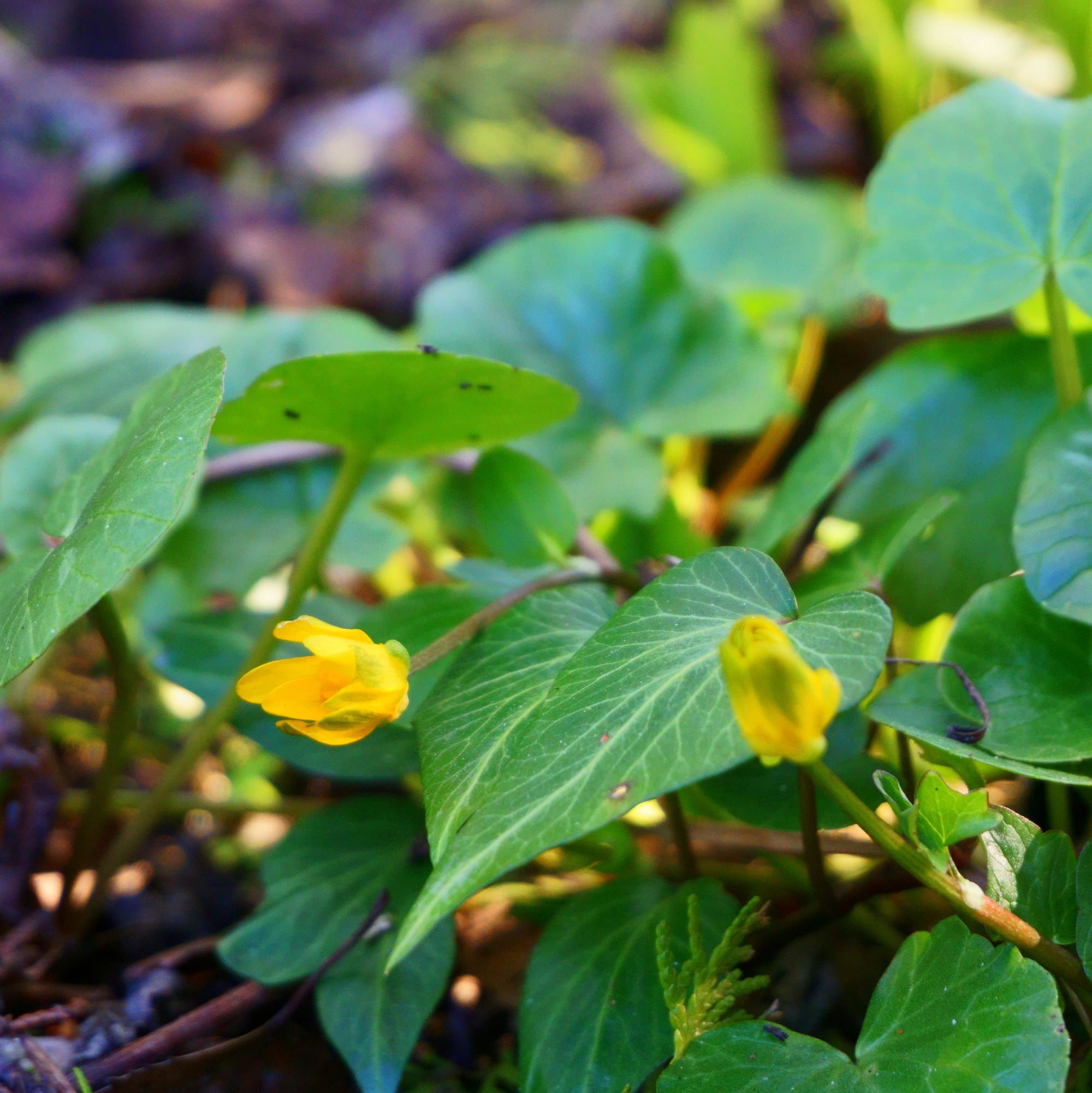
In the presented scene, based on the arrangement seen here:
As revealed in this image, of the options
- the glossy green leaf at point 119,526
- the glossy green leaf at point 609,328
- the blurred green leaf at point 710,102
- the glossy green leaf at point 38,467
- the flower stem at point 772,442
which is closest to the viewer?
the glossy green leaf at point 119,526

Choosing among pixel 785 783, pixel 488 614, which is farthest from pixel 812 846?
pixel 488 614

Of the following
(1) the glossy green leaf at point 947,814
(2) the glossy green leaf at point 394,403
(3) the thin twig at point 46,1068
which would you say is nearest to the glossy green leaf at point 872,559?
(1) the glossy green leaf at point 947,814

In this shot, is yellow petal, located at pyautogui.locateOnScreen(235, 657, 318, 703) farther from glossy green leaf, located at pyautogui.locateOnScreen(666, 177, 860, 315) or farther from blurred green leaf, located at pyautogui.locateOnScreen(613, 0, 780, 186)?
blurred green leaf, located at pyautogui.locateOnScreen(613, 0, 780, 186)

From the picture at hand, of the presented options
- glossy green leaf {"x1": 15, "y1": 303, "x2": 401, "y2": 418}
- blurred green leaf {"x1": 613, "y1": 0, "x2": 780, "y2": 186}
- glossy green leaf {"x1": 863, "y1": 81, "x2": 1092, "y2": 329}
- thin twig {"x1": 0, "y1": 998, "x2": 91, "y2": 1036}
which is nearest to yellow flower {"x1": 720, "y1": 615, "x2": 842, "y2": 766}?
glossy green leaf {"x1": 863, "y1": 81, "x2": 1092, "y2": 329}

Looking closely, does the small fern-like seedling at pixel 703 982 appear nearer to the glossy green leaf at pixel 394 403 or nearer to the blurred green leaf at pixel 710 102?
the glossy green leaf at pixel 394 403

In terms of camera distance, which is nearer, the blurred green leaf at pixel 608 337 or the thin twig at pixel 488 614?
the thin twig at pixel 488 614

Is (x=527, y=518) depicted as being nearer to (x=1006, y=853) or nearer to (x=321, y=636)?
(x=321, y=636)
